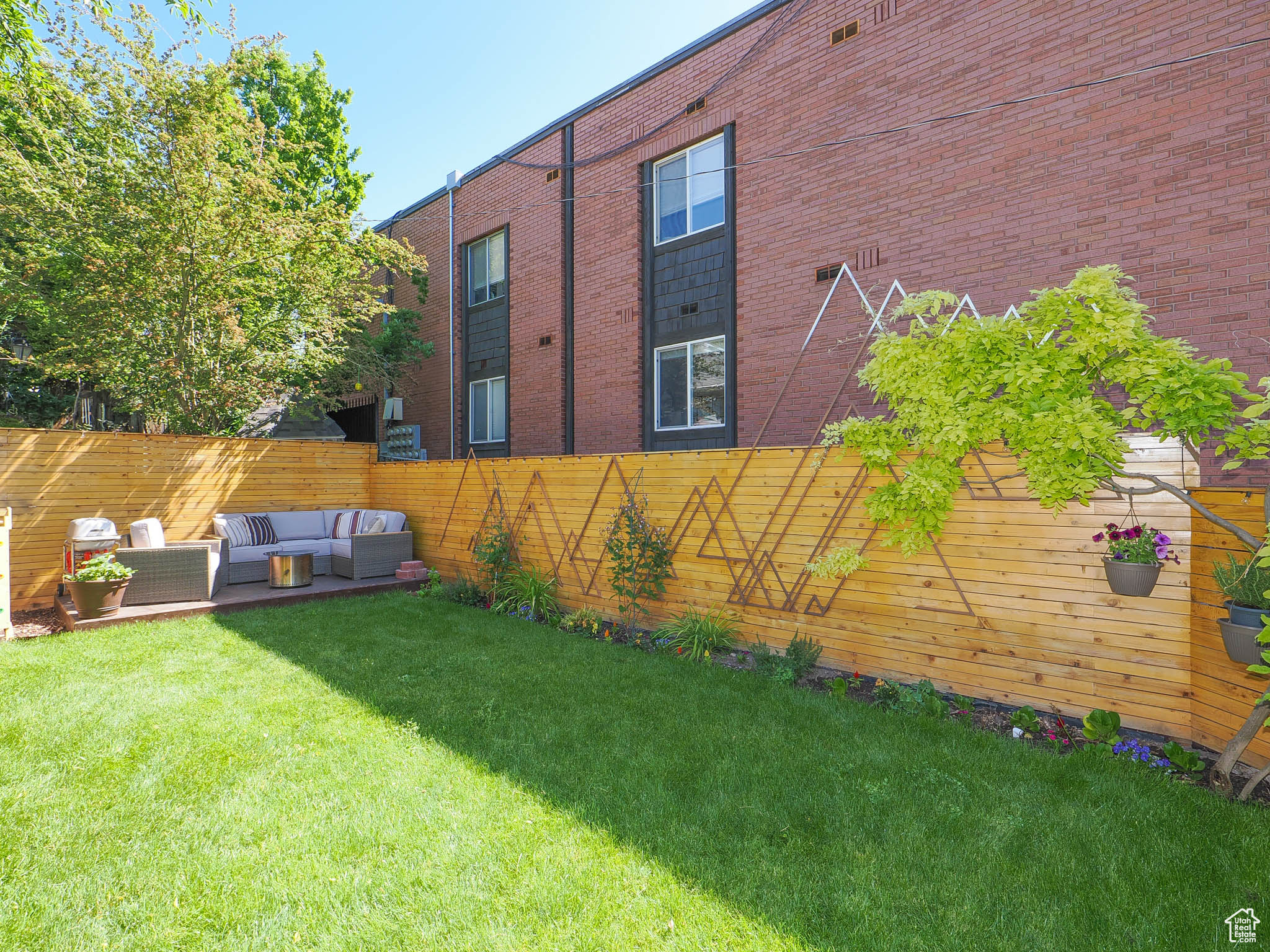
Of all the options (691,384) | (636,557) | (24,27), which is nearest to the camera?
(24,27)

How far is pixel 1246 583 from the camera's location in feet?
10.5

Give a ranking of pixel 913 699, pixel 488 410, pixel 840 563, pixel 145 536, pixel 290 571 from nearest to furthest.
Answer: pixel 913 699
pixel 840 563
pixel 145 536
pixel 290 571
pixel 488 410

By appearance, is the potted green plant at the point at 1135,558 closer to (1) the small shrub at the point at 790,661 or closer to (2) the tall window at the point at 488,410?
(1) the small shrub at the point at 790,661

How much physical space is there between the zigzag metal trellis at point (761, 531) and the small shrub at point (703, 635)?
231 mm

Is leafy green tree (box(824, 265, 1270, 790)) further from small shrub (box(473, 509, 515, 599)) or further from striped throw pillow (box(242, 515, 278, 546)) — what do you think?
striped throw pillow (box(242, 515, 278, 546))

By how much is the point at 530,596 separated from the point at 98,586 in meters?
4.54

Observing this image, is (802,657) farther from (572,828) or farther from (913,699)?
(572,828)

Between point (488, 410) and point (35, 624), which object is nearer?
point (35, 624)

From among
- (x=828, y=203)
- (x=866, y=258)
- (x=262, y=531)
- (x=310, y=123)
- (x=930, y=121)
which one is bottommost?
(x=262, y=531)

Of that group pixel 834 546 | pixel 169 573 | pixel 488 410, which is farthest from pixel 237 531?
pixel 834 546

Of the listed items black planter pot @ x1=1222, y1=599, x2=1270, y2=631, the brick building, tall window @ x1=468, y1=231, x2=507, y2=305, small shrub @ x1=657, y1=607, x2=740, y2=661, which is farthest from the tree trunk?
tall window @ x1=468, y1=231, x2=507, y2=305

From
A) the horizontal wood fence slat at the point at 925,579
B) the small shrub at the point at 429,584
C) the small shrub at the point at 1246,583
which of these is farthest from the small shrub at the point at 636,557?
the small shrub at the point at 1246,583

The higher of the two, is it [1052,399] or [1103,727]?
[1052,399]

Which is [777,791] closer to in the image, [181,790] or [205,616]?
[181,790]
